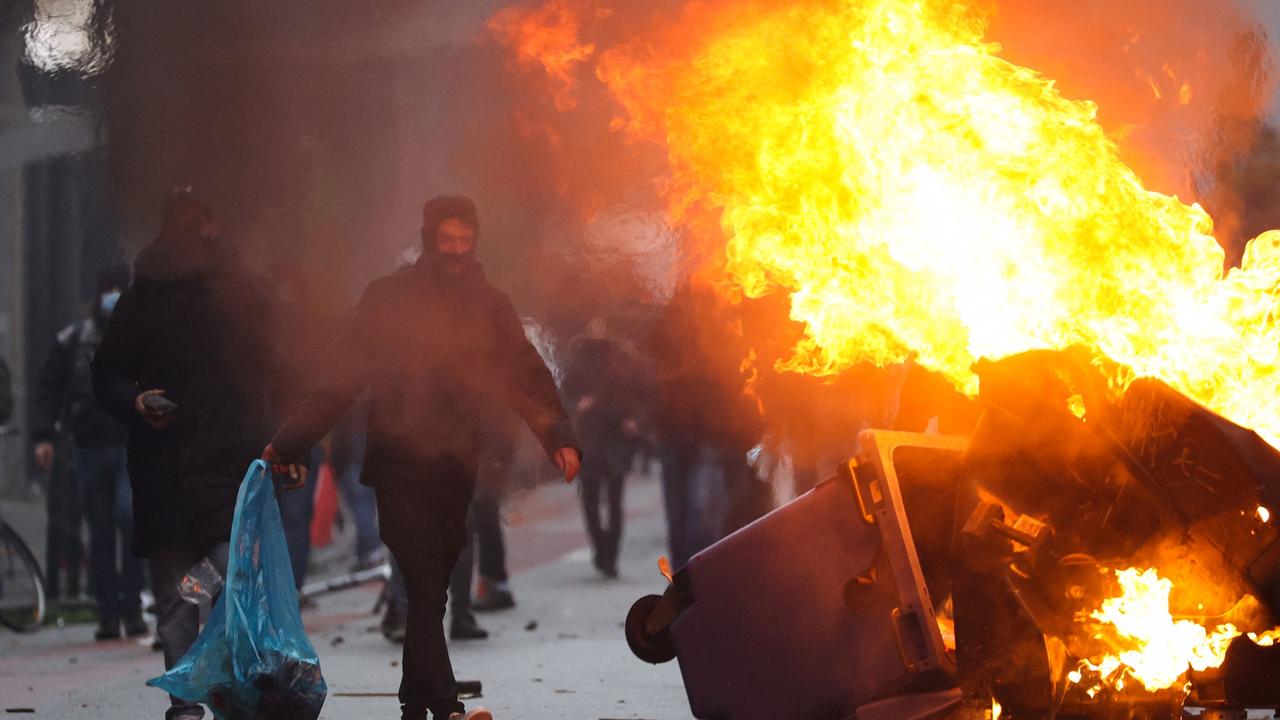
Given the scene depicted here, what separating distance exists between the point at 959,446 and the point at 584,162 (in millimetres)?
3829

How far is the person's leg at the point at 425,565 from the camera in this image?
634 centimetres

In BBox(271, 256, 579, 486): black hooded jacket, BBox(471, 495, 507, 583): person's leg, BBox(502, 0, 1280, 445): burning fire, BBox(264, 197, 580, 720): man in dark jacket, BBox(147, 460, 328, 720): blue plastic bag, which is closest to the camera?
BBox(502, 0, 1280, 445): burning fire

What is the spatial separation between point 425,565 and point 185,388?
125cm

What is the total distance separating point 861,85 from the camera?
21.8ft

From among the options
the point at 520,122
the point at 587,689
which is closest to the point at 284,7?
the point at 520,122

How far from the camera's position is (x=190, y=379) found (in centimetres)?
693

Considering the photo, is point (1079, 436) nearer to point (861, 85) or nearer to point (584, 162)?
point (861, 85)

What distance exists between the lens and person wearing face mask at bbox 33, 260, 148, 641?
10.6m

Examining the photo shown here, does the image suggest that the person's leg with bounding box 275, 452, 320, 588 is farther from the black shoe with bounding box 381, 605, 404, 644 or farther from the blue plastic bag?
the blue plastic bag

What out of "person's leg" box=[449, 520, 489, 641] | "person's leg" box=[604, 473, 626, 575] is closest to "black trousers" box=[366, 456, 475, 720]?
"person's leg" box=[449, 520, 489, 641]

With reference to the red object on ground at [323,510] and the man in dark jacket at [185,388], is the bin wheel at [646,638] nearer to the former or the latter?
the man in dark jacket at [185,388]

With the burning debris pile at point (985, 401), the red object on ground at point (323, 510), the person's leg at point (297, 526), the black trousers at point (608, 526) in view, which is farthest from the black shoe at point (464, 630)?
the red object on ground at point (323, 510)

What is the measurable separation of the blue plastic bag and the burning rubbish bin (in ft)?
5.10

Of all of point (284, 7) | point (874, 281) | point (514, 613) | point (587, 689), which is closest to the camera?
point (874, 281)
